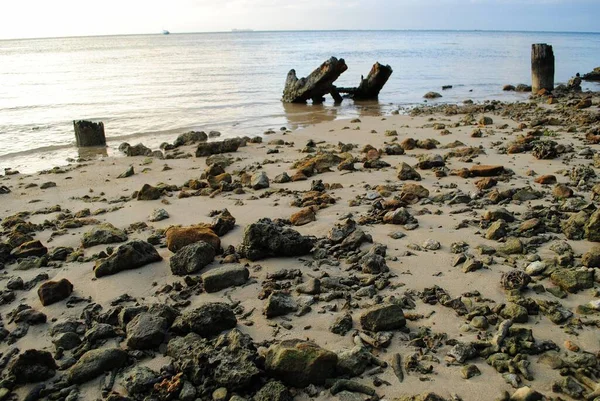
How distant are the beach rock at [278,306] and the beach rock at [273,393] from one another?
82 centimetres

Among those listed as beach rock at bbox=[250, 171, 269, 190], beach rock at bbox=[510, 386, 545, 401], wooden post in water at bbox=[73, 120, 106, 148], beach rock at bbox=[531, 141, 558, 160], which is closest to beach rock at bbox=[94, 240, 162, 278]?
beach rock at bbox=[250, 171, 269, 190]

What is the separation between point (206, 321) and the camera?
10.9ft

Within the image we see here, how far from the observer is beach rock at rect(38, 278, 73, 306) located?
3.92 m

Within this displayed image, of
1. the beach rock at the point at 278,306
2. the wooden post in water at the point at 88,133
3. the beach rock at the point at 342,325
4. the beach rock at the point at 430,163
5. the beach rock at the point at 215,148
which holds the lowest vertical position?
the beach rock at the point at 342,325

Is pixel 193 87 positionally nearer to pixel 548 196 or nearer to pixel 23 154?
pixel 23 154

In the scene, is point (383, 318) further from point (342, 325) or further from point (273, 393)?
point (273, 393)

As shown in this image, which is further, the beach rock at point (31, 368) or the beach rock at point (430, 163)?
the beach rock at point (430, 163)

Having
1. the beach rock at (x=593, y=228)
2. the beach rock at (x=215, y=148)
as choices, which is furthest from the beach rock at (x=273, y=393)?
the beach rock at (x=215, y=148)

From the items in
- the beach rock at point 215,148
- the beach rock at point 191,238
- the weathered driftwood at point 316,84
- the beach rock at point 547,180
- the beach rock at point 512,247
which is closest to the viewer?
the beach rock at point 512,247

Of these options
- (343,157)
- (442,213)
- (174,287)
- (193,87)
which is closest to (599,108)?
(343,157)

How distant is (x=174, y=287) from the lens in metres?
4.07

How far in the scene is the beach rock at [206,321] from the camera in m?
3.31

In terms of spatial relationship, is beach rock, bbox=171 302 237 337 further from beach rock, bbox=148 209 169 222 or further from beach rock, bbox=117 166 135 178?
beach rock, bbox=117 166 135 178

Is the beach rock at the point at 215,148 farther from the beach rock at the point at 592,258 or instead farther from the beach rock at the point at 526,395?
the beach rock at the point at 526,395
